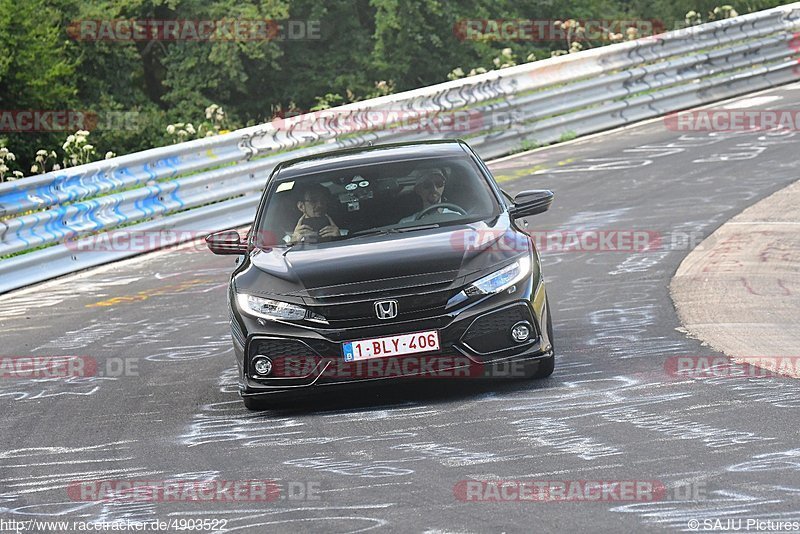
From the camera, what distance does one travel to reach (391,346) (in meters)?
8.11

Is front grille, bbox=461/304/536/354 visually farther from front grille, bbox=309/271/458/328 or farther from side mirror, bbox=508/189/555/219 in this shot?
side mirror, bbox=508/189/555/219

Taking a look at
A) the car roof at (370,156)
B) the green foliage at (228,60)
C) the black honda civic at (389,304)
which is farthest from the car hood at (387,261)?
the green foliage at (228,60)

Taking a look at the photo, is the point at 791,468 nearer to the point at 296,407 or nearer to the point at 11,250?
the point at 296,407

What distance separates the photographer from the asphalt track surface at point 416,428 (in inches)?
233

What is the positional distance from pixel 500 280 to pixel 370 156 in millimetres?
1903

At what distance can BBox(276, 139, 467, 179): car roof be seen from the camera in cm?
977

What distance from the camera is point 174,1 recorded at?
26891 millimetres

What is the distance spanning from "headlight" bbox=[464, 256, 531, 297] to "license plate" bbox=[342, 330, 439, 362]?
0.35 m

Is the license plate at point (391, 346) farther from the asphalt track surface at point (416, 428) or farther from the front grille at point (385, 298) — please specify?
the asphalt track surface at point (416, 428)

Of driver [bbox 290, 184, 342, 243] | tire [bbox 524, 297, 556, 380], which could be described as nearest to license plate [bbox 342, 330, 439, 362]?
tire [bbox 524, 297, 556, 380]

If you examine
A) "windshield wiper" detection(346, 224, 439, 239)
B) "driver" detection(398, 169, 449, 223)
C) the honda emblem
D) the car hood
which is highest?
"driver" detection(398, 169, 449, 223)

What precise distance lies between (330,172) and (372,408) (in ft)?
6.52

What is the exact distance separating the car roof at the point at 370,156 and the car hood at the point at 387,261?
36.9 inches

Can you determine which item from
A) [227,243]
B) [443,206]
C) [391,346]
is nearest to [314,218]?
[227,243]
